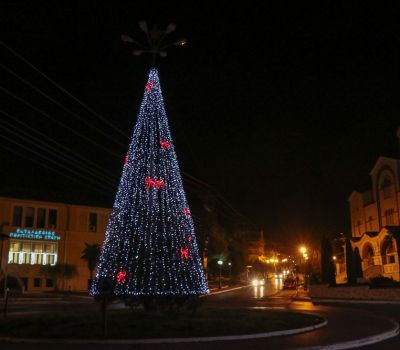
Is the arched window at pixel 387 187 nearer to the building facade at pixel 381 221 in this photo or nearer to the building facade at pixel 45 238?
the building facade at pixel 381 221

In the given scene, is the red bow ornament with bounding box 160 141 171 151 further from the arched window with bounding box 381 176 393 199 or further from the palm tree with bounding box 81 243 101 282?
the arched window with bounding box 381 176 393 199

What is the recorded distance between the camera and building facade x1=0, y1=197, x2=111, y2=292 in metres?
47.0

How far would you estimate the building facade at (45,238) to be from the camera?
47000 mm

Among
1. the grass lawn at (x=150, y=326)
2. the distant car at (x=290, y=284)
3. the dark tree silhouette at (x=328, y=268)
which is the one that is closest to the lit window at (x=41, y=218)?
the distant car at (x=290, y=284)

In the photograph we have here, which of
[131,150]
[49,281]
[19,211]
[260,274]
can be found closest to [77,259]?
[49,281]

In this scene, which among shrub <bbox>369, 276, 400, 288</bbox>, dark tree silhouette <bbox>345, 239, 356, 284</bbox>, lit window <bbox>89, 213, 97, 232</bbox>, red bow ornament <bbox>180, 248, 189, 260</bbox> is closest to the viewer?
red bow ornament <bbox>180, 248, 189, 260</bbox>

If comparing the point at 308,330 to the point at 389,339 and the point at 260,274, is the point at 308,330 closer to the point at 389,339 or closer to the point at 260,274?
the point at 389,339

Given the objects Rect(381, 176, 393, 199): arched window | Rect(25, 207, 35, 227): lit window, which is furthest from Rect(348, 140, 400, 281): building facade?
Rect(25, 207, 35, 227): lit window

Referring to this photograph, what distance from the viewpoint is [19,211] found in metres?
48.4

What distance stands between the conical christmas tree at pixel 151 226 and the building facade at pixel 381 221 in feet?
107

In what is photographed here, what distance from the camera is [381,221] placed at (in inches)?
2066

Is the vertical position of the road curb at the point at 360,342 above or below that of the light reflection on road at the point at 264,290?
below

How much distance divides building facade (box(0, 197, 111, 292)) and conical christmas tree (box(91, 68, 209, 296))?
105ft

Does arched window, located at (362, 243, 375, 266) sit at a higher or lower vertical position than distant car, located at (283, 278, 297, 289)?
higher
